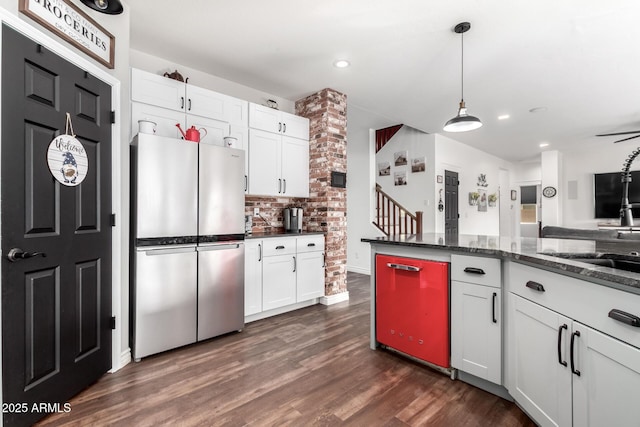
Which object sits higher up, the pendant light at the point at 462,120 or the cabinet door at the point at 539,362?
the pendant light at the point at 462,120

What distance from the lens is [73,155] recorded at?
1887 mm

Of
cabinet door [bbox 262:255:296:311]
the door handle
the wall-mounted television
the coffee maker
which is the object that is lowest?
cabinet door [bbox 262:255:296:311]

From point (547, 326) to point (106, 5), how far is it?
3299mm

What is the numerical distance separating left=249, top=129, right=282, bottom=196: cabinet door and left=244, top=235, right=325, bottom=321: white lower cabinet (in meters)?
0.64

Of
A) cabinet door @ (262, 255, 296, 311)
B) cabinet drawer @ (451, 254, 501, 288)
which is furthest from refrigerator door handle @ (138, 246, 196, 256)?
cabinet drawer @ (451, 254, 501, 288)

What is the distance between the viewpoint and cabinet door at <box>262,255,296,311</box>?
10.8ft

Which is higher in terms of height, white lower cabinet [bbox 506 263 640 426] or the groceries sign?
the groceries sign

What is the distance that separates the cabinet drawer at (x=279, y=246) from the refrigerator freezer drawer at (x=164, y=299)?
834 millimetres

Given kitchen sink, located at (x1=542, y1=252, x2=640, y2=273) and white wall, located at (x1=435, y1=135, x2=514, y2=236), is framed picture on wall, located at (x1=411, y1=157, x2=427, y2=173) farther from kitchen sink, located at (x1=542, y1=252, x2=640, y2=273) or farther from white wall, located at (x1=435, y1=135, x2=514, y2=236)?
kitchen sink, located at (x1=542, y1=252, x2=640, y2=273)

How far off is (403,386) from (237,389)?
1.10m

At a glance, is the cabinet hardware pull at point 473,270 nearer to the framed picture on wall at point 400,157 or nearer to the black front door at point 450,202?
the black front door at point 450,202

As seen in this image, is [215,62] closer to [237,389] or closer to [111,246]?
[111,246]

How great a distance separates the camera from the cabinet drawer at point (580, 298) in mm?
1058

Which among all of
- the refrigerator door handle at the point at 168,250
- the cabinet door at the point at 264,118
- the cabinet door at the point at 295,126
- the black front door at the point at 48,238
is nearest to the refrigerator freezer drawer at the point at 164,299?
the refrigerator door handle at the point at 168,250
